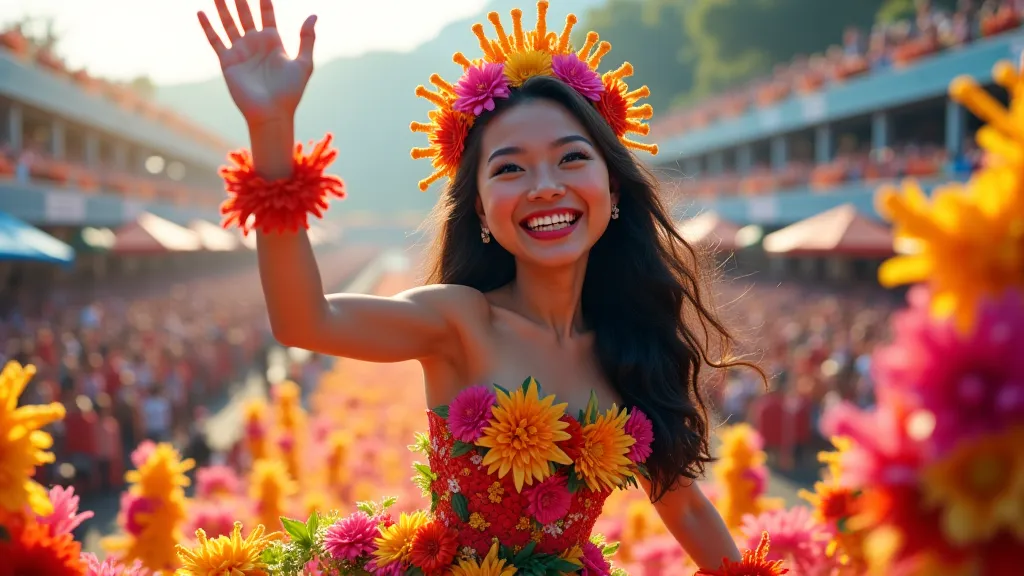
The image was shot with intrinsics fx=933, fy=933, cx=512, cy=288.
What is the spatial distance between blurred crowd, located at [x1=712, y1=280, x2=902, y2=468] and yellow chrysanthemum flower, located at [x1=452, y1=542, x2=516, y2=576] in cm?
540

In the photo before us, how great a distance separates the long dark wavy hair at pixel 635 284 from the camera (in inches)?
98.3

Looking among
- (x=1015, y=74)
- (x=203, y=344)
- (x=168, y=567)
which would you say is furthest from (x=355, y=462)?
(x=203, y=344)

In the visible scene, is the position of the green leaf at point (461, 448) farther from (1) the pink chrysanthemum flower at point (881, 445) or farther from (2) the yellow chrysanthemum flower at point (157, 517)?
(2) the yellow chrysanthemum flower at point (157, 517)

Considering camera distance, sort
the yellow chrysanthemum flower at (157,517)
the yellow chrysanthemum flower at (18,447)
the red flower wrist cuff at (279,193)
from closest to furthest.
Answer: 1. the yellow chrysanthemum flower at (18,447)
2. the red flower wrist cuff at (279,193)
3. the yellow chrysanthemum flower at (157,517)

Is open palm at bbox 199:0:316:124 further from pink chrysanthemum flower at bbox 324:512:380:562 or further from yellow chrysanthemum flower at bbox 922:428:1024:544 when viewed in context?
yellow chrysanthemum flower at bbox 922:428:1024:544

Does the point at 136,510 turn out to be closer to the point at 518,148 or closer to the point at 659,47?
the point at 518,148

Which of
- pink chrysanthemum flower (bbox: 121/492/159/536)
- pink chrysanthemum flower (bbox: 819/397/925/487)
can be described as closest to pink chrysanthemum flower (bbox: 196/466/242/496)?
pink chrysanthemum flower (bbox: 121/492/159/536)

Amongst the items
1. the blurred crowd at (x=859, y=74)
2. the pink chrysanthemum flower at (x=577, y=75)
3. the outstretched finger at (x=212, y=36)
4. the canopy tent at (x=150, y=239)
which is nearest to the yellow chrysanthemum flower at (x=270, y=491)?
the pink chrysanthemum flower at (x=577, y=75)

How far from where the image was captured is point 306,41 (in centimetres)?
190

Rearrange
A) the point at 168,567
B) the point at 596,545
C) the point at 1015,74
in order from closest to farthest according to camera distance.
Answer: the point at 1015,74
the point at 596,545
the point at 168,567

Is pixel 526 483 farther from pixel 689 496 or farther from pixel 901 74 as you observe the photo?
pixel 901 74

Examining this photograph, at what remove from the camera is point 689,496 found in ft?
8.45

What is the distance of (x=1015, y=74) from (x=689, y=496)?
5.58 ft

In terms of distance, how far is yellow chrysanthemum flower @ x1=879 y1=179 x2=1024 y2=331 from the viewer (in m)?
1.03
